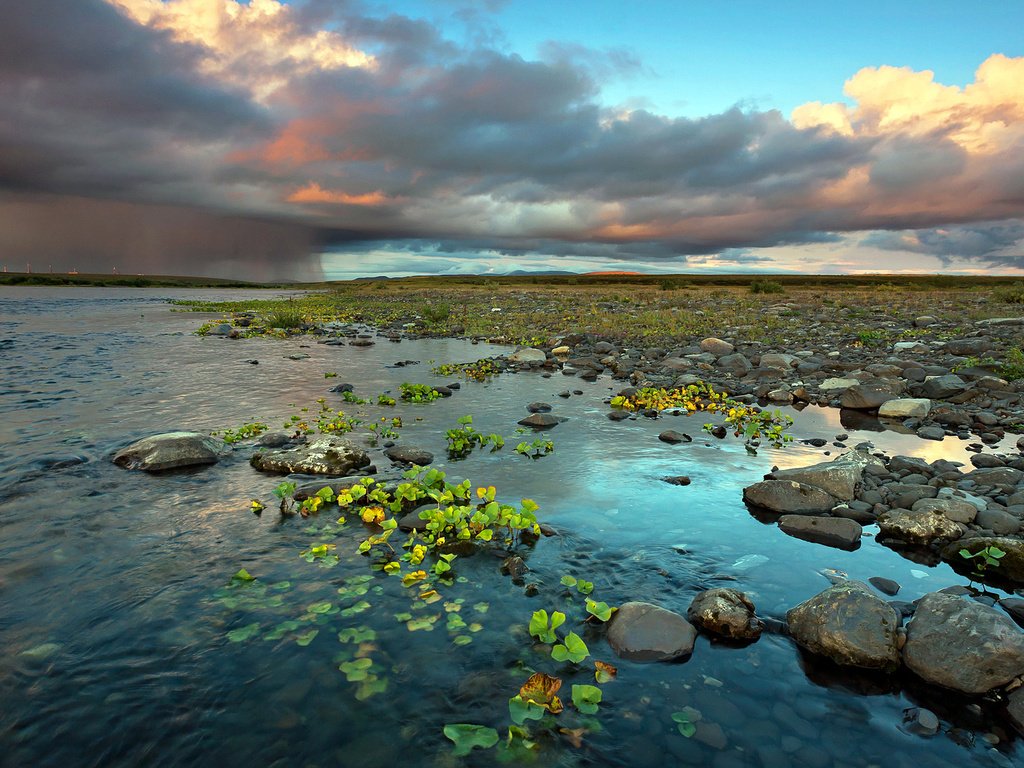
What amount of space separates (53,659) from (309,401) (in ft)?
33.6

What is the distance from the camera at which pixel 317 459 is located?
30.7 ft

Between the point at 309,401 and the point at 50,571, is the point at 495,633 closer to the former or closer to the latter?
the point at 50,571

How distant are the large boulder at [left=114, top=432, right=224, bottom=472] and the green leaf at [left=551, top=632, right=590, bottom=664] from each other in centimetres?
759

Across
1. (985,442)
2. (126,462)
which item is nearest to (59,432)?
(126,462)

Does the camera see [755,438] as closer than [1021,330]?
Yes

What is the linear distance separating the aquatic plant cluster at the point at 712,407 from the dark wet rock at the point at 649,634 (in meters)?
7.30

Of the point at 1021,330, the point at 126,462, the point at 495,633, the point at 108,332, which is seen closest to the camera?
the point at 495,633

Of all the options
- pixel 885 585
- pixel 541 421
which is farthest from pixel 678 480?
pixel 541 421

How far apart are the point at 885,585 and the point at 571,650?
386 cm

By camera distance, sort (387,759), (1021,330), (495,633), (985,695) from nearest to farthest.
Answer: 1. (387,759)
2. (985,695)
3. (495,633)
4. (1021,330)

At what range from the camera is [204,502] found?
311 inches

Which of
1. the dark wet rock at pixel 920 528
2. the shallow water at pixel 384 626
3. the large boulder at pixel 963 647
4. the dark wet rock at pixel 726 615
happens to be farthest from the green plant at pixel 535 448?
the large boulder at pixel 963 647

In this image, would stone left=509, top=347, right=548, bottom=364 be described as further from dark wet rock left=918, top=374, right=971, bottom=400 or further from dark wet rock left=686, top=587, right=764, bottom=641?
dark wet rock left=686, top=587, right=764, bottom=641

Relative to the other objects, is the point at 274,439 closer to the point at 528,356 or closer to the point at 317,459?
the point at 317,459
